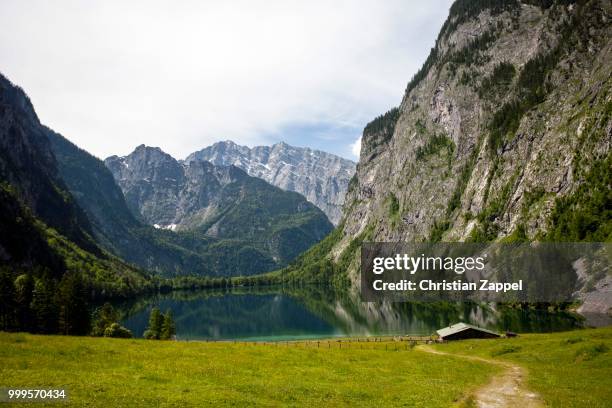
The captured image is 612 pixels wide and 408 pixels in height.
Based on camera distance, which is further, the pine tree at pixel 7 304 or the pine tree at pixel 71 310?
the pine tree at pixel 71 310

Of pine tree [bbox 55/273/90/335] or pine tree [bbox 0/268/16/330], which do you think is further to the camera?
pine tree [bbox 55/273/90/335]

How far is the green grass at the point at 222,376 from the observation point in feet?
96.8

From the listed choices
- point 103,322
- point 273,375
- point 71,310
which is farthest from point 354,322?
point 273,375

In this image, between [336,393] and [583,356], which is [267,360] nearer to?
[336,393]

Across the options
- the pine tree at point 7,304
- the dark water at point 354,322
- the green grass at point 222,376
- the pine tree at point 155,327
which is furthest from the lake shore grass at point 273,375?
the dark water at point 354,322

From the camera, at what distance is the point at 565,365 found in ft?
157

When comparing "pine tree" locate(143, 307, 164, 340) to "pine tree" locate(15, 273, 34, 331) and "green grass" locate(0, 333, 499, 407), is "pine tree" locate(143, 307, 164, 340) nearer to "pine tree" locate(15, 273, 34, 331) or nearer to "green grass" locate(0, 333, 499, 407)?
"pine tree" locate(15, 273, 34, 331)

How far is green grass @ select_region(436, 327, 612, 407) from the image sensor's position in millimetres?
32938

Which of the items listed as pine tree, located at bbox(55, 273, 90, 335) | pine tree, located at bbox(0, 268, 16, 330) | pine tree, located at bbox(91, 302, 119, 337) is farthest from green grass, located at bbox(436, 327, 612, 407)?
pine tree, located at bbox(0, 268, 16, 330)

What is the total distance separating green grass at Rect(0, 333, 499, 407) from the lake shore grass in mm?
78

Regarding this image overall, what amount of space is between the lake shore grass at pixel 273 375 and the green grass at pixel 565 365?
0.35 ft

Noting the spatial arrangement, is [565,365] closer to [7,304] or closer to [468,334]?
[468,334]

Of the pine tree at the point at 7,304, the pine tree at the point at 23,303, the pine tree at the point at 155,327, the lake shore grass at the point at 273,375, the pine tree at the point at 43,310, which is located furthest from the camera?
the pine tree at the point at 155,327

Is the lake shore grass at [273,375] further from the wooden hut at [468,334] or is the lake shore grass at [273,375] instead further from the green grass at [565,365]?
the wooden hut at [468,334]
